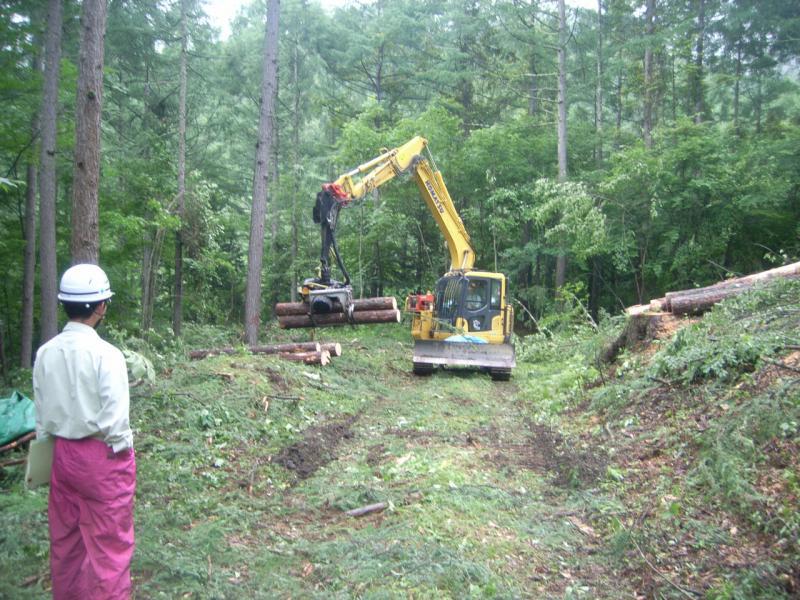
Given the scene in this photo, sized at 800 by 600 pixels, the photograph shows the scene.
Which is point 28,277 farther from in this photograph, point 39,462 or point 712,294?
point 712,294

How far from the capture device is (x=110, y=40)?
16219 millimetres

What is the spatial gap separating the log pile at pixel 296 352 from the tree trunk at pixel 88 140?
5145mm

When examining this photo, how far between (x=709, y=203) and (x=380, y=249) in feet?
39.2

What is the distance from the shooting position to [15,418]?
6.42 meters

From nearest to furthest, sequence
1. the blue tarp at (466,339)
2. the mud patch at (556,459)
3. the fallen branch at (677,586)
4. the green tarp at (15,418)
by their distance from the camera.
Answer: the fallen branch at (677,586) < the mud patch at (556,459) < the green tarp at (15,418) < the blue tarp at (466,339)

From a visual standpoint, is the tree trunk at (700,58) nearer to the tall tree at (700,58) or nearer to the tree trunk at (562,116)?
the tall tree at (700,58)

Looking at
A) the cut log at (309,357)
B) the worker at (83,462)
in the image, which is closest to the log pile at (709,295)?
the cut log at (309,357)

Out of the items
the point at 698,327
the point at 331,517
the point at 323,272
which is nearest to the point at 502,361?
the point at 323,272

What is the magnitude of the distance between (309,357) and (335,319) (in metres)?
0.92

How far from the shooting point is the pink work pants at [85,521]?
3.21m

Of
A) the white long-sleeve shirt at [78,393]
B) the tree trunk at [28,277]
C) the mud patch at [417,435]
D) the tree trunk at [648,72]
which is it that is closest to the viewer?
the white long-sleeve shirt at [78,393]

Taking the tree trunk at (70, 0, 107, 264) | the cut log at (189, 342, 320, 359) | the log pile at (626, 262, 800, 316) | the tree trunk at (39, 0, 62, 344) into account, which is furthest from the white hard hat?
the cut log at (189, 342, 320, 359)

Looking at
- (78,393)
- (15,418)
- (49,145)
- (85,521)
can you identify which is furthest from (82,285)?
(49,145)

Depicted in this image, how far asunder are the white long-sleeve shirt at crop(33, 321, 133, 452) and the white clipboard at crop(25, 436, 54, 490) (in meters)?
0.05
